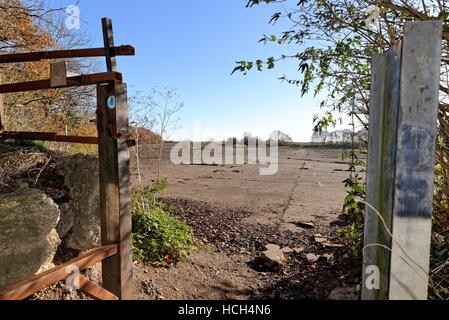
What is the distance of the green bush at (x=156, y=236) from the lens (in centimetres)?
423

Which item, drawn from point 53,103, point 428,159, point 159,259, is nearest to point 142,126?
point 159,259

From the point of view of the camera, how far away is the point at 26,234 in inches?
107

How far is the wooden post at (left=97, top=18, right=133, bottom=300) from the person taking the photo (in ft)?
8.63

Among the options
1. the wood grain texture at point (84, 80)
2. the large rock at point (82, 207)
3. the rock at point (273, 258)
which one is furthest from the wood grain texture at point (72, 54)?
the rock at point (273, 258)

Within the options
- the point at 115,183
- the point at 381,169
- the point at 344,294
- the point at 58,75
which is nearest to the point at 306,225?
the point at 344,294

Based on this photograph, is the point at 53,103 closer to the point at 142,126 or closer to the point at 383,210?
the point at 142,126

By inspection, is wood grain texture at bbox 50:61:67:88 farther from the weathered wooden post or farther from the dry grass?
the weathered wooden post

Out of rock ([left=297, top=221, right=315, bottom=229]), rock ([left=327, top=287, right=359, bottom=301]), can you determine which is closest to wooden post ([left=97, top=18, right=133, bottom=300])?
rock ([left=327, top=287, right=359, bottom=301])

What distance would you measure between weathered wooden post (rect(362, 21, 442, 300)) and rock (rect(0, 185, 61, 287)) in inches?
104

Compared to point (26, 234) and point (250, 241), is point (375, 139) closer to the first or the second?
point (26, 234)

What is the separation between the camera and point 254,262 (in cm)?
444

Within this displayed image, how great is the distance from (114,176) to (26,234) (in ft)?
Answer: 2.89

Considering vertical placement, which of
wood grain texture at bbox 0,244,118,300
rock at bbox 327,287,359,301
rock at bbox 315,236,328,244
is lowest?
rock at bbox 315,236,328,244
